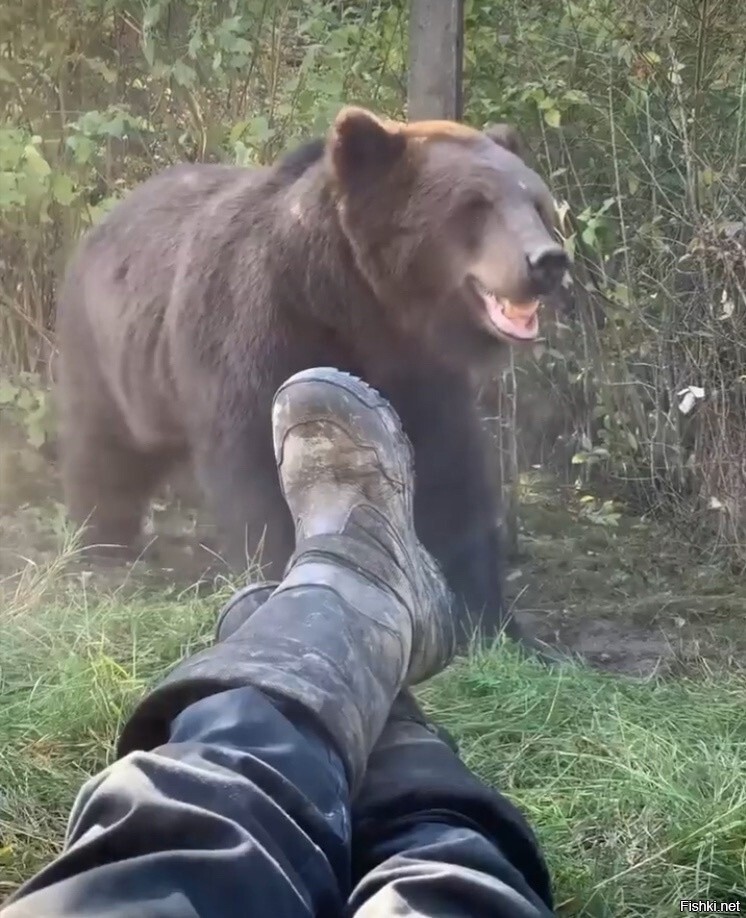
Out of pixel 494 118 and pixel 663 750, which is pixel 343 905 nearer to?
pixel 663 750

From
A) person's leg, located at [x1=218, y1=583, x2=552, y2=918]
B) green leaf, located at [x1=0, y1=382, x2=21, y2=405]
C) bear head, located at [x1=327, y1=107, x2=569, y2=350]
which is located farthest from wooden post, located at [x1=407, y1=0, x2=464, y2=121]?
person's leg, located at [x1=218, y1=583, x2=552, y2=918]

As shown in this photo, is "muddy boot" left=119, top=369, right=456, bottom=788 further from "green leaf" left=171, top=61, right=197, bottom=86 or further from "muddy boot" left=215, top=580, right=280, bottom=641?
"green leaf" left=171, top=61, right=197, bottom=86

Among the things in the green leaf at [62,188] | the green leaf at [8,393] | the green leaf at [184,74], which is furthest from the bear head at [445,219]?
the green leaf at [8,393]

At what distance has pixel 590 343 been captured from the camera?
3393 mm

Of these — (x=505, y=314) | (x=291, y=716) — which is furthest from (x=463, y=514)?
(x=291, y=716)

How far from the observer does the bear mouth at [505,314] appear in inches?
108

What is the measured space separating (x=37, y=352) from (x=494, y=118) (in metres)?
1.35

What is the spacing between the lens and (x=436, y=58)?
2857mm

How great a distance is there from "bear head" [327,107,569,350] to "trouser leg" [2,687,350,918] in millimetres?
1494

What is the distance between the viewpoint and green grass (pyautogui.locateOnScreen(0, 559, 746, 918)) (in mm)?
1745

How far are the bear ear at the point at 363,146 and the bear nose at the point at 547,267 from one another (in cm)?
43

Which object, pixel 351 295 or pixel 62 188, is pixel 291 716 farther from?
pixel 62 188

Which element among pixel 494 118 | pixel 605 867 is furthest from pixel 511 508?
pixel 605 867

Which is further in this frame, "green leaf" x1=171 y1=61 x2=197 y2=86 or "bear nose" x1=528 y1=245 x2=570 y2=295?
"green leaf" x1=171 y1=61 x2=197 y2=86
